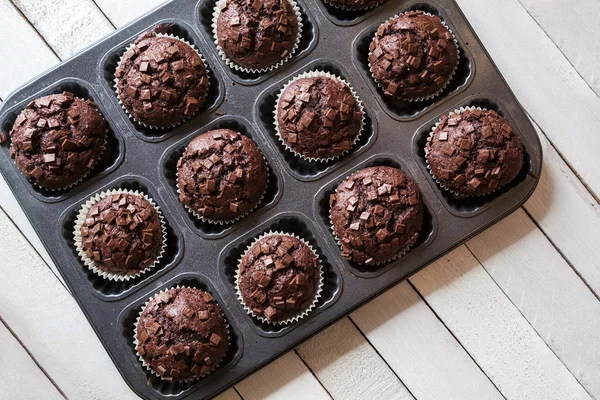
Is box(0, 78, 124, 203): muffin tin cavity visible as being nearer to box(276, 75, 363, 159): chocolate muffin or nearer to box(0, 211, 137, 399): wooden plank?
box(0, 211, 137, 399): wooden plank

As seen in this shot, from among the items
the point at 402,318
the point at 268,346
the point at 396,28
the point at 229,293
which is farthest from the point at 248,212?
the point at 396,28

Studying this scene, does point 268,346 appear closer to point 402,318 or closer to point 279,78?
point 402,318

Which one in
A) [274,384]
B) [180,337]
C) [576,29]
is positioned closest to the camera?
[180,337]

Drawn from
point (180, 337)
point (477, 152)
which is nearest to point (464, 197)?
point (477, 152)

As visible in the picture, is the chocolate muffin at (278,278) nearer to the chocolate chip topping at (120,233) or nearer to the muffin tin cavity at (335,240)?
the muffin tin cavity at (335,240)

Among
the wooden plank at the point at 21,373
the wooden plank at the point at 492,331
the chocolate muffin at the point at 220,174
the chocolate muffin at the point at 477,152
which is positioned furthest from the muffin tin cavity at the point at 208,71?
the wooden plank at the point at 492,331

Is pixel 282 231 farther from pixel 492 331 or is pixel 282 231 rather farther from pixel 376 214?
pixel 492 331
